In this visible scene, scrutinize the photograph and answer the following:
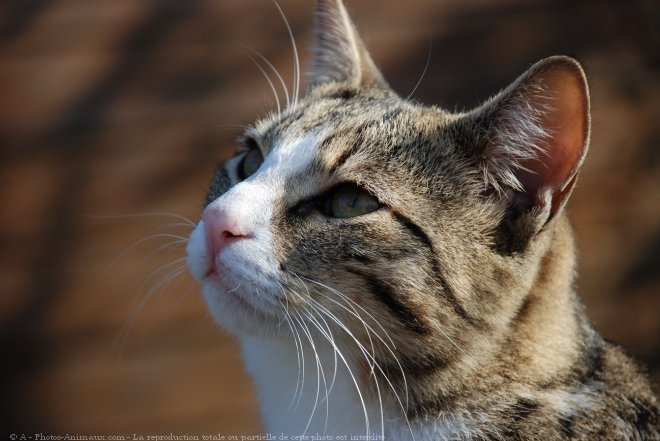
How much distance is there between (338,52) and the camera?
9.08ft

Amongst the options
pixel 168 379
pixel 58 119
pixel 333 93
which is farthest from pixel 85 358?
pixel 333 93

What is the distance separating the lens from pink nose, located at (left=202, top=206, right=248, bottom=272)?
1.85m

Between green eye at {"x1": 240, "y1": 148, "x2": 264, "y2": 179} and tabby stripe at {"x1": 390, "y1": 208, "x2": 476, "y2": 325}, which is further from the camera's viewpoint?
green eye at {"x1": 240, "y1": 148, "x2": 264, "y2": 179}

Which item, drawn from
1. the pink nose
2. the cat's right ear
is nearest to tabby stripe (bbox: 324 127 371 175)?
the pink nose

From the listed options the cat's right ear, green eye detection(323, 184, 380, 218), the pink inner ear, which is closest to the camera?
the pink inner ear

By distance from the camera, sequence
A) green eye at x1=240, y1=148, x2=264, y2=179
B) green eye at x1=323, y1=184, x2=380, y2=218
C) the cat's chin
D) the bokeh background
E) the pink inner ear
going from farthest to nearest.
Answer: the bokeh background → green eye at x1=240, y1=148, x2=264, y2=179 → green eye at x1=323, y1=184, x2=380, y2=218 → the cat's chin → the pink inner ear

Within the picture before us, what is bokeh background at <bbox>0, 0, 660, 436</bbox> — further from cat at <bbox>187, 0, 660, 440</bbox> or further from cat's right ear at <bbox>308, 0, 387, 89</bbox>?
cat at <bbox>187, 0, 660, 440</bbox>

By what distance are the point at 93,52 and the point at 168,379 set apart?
1.96m

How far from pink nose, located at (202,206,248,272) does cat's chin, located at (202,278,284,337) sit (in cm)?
10

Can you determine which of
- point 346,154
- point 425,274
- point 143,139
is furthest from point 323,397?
point 143,139

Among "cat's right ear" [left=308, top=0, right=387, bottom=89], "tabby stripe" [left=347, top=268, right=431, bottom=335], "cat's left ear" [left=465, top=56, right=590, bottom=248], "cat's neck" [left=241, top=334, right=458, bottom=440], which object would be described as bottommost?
"cat's neck" [left=241, top=334, right=458, bottom=440]

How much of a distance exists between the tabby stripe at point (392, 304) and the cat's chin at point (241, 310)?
24 cm

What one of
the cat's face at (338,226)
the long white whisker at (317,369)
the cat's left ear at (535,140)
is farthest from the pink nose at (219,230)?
the cat's left ear at (535,140)

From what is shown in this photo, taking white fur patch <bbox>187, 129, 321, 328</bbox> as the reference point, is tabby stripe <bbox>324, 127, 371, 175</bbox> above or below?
above
